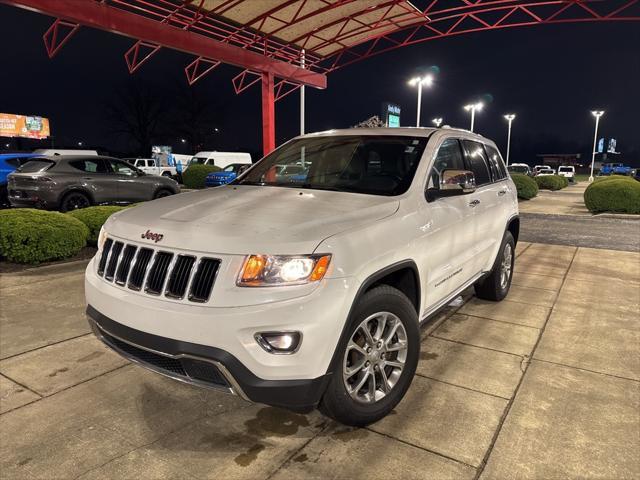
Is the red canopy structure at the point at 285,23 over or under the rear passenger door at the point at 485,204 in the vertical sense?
over

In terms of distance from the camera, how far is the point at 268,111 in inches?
739

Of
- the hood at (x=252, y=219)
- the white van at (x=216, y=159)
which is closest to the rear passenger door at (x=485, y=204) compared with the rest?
the hood at (x=252, y=219)

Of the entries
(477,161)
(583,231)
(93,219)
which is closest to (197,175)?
(93,219)

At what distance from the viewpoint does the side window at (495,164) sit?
517 cm

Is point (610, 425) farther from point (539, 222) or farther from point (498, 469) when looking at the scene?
point (539, 222)

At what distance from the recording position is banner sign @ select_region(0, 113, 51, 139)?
53406 millimetres

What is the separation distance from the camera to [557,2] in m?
13.5

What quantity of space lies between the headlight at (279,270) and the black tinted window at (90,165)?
34.7ft

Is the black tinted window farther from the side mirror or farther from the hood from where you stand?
the side mirror

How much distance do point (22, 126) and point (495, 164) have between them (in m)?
63.2

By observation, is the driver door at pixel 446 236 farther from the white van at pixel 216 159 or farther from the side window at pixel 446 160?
the white van at pixel 216 159

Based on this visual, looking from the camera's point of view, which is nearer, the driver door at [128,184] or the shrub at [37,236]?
the shrub at [37,236]

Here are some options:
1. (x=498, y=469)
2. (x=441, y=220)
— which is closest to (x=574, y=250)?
(x=441, y=220)

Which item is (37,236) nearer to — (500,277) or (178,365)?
(178,365)
